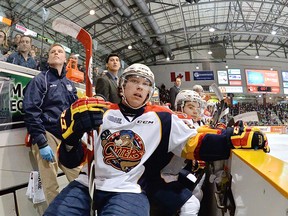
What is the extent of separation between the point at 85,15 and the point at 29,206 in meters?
10.2

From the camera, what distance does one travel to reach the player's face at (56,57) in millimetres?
1960

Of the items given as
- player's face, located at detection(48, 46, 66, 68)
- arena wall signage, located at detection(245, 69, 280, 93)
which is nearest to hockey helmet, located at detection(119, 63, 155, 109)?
player's face, located at detection(48, 46, 66, 68)

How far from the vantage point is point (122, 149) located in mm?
1304

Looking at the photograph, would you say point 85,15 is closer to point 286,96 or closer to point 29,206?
point 29,206

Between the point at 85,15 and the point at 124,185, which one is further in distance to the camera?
the point at 85,15

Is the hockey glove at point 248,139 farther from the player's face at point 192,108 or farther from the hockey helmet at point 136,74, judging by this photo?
the player's face at point 192,108

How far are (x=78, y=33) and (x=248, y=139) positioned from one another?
0.99 metres

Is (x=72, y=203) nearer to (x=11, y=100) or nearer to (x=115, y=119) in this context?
(x=115, y=119)

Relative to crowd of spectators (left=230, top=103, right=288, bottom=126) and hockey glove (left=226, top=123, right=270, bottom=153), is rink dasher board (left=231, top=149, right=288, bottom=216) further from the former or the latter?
crowd of spectators (left=230, top=103, right=288, bottom=126)

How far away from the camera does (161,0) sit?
11.7 m

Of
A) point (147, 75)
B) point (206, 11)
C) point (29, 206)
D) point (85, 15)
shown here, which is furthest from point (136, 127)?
point (206, 11)

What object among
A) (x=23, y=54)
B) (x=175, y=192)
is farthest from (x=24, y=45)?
(x=175, y=192)

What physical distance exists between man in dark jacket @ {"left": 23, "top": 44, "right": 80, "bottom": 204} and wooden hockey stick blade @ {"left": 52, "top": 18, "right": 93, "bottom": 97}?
0.54 m

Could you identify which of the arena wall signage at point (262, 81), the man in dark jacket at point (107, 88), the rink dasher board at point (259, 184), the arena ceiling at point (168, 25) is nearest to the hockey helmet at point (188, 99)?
the man in dark jacket at point (107, 88)
